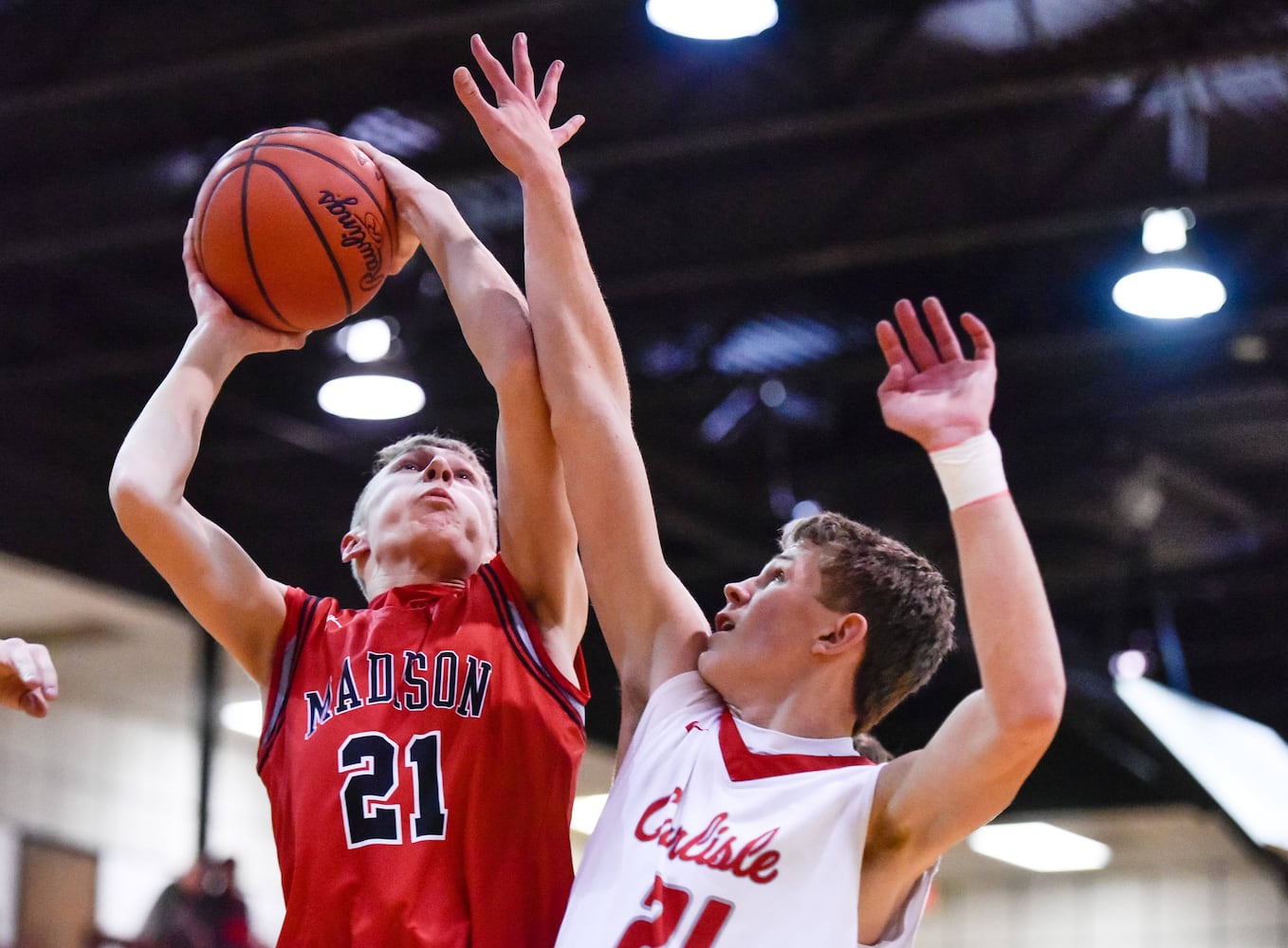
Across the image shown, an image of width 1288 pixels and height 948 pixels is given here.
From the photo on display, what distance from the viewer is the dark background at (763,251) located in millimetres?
7051

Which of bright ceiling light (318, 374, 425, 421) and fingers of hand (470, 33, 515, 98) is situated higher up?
Answer: bright ceiling light (318, 374, 425, 421)

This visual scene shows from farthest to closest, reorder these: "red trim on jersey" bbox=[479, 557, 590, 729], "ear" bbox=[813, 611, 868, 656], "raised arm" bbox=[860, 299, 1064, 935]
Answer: "red trim on jersey" bbox=[479, 557, 590, 729] → "ear" bbox=[813, 611, 868, 656] → "raised arm" bbox=[860, 299, 1064, 935]

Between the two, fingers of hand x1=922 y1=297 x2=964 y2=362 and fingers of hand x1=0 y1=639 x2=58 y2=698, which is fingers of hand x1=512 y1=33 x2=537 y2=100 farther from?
fingers of hand x1=0 y1=639 x2=58 y2=698

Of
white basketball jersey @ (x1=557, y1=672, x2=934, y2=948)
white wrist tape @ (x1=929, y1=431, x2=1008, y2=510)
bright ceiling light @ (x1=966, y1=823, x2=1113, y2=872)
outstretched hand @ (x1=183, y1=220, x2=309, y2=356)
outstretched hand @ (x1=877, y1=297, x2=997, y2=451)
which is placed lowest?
white basketball jersey @ (x1=557, y1=672, x2=934, y2=948)

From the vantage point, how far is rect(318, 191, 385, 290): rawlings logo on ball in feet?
10.9

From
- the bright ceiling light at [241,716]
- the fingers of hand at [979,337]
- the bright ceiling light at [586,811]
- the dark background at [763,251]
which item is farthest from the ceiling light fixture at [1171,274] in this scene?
the bright ceiling light at [586,811]

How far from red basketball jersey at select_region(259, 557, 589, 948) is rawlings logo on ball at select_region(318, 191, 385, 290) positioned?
0.64 metres

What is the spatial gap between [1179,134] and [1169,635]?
5757 mm

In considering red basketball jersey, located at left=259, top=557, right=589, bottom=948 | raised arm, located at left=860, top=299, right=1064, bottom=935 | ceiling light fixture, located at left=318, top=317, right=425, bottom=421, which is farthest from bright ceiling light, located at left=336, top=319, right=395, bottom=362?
raised arm, located at left=860, top=299, right=1064, bottom=935

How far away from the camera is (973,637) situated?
94.8 inches

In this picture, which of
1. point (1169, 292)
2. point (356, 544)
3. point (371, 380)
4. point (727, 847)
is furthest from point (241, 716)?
point (727, 847)

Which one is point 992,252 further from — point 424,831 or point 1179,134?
→ point 424,831

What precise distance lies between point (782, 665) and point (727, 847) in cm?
35

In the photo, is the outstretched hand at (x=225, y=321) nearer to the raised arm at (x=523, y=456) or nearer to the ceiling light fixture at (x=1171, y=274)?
the raised arm at (x=523, y=456)
